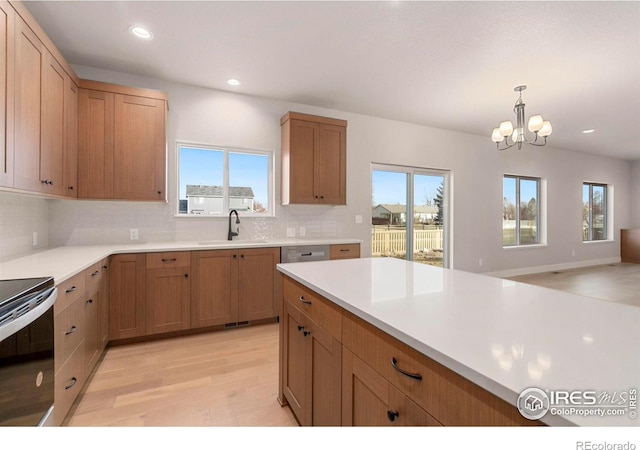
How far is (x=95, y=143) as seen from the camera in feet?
9.45

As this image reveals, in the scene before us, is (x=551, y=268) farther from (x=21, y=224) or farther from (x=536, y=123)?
(x=21, y=224)

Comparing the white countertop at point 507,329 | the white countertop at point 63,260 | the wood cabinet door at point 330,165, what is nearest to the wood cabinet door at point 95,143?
the white countertop at point 63,260

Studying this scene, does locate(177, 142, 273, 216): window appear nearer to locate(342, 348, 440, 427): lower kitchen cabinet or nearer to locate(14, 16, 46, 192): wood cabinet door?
locate(14, 16, 46, 192): wood cabinet door

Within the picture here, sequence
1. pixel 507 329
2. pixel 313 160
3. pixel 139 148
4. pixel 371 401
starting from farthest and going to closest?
pixel 313 160, pixel 139 148, pixel 371 401, pixel 507 329

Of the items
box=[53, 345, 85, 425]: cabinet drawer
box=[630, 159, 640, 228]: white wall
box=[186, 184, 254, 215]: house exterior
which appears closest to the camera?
box=[53, 345, 85, 425]: cabinet drawer

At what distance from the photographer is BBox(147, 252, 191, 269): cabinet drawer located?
2.84 meters

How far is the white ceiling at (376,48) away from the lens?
226cm

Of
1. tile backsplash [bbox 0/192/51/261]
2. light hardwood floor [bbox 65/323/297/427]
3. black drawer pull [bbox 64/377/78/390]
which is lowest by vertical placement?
light hardwood floor [bbox 65/323/297/427]

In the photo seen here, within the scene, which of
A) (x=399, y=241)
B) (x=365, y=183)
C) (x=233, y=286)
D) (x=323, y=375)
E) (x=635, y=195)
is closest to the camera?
(x=323, y=375)

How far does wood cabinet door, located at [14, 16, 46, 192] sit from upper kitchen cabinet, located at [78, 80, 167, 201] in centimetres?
73

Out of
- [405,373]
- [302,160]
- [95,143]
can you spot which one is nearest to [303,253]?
[302,160]

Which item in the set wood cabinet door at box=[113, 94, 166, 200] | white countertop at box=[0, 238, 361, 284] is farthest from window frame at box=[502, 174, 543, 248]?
wood cabinet door at box=[113, 94, 166, 200]

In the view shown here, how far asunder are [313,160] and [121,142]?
6.92ft
